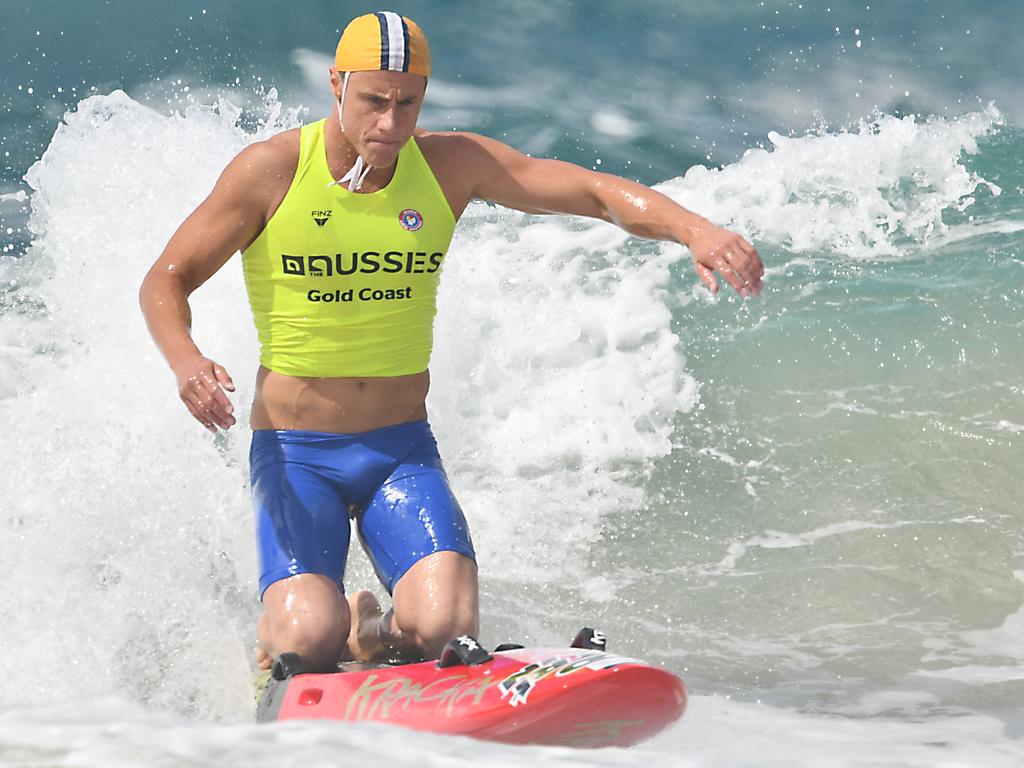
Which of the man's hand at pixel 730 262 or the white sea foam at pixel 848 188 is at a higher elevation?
the white sea foam at pixel 848 188

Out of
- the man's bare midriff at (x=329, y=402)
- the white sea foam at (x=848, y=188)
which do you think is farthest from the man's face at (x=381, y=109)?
the white sea foam at (x=848, y=188)

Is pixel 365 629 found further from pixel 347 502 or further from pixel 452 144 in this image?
pixel 452 144

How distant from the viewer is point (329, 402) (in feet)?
15.6

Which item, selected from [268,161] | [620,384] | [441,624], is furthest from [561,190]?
[620,384]

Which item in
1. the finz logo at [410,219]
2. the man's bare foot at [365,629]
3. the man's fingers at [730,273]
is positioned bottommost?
the man's bare foot at [365,629]

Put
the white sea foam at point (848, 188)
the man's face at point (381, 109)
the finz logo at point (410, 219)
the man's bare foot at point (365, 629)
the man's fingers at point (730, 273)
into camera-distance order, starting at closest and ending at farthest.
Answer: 1. the man's fingers at point (730, 273)
2. the man's face at point (381, 109)
3. the finz logo at point (410, 219)
4. the man's bare foot at point (365, 629)
5. the white sea foam at point (848, 188)

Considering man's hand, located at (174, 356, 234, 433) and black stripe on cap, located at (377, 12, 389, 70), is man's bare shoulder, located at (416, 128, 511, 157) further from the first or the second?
man's hand, located at (174, 356, 234, 433)

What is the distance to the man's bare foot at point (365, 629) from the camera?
475 cm

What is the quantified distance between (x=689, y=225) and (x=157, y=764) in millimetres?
2412

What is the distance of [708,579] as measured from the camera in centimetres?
655

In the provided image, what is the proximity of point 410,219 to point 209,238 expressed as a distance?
625mm

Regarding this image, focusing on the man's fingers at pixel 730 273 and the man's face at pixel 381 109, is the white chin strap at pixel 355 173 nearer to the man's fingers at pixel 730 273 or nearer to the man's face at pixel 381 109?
the man's face at pixel 381 109

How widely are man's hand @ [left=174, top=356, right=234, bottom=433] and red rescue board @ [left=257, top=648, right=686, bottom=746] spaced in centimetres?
80

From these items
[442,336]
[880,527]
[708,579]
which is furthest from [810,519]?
[442,336]
